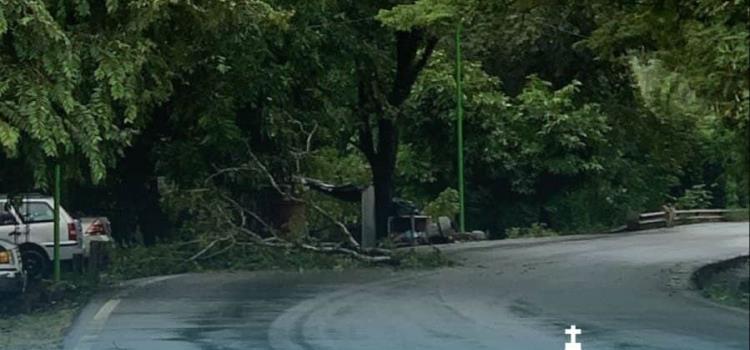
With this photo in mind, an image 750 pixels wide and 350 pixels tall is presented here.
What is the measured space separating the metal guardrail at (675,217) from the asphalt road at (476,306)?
2.6 inches

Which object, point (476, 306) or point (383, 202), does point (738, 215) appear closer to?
point (476, 306)

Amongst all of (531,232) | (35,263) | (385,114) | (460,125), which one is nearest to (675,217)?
(531,232)

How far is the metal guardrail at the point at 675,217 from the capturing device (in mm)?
6608

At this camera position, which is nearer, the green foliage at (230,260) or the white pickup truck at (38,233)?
the white pickup truck at (38,233)

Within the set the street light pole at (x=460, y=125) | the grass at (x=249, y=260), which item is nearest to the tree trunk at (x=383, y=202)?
the grass at (x=249, y=260)

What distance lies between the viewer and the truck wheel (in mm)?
18122

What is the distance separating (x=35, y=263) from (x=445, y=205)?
5878mm

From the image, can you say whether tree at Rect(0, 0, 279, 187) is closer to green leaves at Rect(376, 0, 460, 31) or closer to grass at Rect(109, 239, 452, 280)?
green leaves at Rect(376, 0, 460, 31)

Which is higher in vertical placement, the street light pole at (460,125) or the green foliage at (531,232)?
the street light pole at (460,125)

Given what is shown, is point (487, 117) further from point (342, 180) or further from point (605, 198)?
point (605, 198)

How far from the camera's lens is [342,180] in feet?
74.6

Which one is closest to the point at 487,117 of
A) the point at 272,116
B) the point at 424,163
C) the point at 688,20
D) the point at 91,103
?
the point at 424,163

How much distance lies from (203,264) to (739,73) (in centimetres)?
1278

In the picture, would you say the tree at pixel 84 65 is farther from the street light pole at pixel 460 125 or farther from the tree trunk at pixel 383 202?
the tree trunk at pixel 383 202
